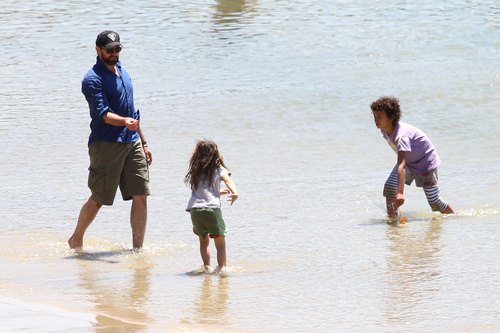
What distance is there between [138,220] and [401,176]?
212 centimetres

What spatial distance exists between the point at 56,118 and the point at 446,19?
810 centimetres

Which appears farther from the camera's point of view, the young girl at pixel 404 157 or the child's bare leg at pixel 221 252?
the young girl at pixel 404 157

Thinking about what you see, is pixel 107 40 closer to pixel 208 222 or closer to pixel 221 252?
pixel 208 222

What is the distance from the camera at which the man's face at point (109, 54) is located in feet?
25.9

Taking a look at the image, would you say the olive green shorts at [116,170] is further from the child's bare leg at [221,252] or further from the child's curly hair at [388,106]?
the child's curly hair at [388,106]

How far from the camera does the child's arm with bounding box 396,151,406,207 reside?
8836 millimetres

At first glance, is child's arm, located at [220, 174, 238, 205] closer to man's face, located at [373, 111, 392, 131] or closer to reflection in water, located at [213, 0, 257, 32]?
man's face, located at [373, 111, 392, 131]

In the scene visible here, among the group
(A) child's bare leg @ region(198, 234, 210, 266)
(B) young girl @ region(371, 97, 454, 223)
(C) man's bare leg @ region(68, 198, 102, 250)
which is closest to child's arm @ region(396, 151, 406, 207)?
(B) young girl @ region(371, 97, 454, 223)

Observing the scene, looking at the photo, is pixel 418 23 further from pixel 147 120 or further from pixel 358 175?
pixel 358 175

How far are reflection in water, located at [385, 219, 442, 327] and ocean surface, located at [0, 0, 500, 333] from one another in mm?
21

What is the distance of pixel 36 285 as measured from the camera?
7215 millimetres

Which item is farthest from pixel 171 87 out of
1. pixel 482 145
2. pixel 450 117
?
pixel 482 145

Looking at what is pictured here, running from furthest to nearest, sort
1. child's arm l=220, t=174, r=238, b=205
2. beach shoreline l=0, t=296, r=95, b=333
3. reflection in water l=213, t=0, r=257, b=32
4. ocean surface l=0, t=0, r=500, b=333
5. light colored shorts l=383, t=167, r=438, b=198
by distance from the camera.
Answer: reflection in water l=213, t=0, r=257, b=32 → light colored shorts l=383, t=167, r=438, b=198 → child's arm l=220, t=174, r=238, b=205 → ocean surface l=0, t=0, r=500, b=333 → beach shoreline l=0, t=296, r=95, b=333

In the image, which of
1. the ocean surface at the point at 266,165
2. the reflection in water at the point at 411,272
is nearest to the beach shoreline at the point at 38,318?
the ocean surface at the point at 266,165
